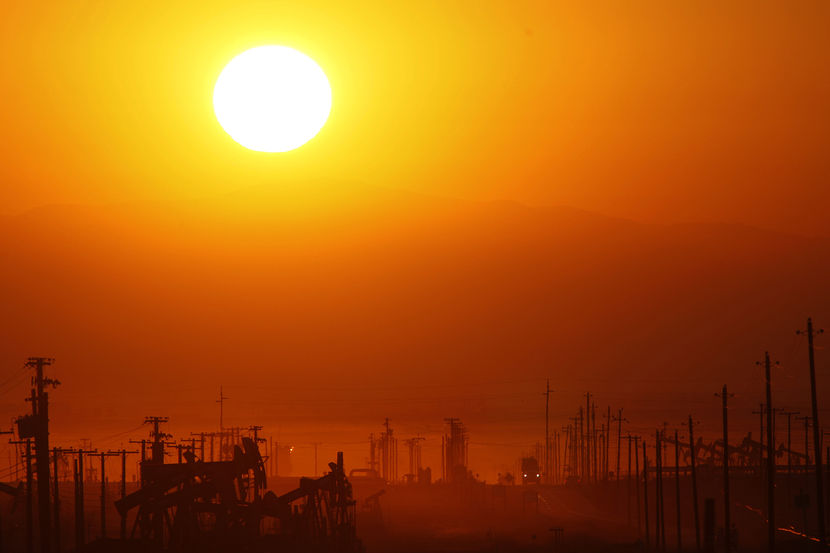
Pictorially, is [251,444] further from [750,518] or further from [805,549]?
[750,518]

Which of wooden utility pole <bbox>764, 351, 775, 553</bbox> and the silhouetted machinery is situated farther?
wooden utility pole <bbox>764, 351, 775, 553</bbox>

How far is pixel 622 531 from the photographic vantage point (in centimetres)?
10681

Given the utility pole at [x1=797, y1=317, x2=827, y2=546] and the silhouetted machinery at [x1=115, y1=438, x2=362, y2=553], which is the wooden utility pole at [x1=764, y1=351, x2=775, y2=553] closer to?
the utility pole at [x1=797, y1=317, x2=827, y2=546]

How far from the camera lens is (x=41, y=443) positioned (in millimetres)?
59656

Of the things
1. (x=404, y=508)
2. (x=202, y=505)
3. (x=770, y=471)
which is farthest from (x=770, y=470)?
(x=404, y=508)

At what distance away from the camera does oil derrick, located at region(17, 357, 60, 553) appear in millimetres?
57062

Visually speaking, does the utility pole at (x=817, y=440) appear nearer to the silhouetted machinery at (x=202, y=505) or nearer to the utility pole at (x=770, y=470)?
the utility pole at (x=770, y=470)

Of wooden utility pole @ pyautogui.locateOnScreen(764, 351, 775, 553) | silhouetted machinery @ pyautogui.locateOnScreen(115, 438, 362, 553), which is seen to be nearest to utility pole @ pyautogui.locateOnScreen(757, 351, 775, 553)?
wooden utility pole @ pyautogui.locateOnScreen(764, 351, 775, 553)

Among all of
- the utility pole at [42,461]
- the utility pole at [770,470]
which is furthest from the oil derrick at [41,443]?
the utility pole at [770,470]

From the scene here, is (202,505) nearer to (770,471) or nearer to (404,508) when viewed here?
(770,471)

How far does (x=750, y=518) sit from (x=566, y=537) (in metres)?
27.2

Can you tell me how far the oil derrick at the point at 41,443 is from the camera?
187 feet

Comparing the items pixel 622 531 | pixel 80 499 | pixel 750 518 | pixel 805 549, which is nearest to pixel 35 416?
pixel 80 499

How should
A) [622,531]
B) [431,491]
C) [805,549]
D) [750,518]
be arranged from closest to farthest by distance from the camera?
[805,549], [622,531], [750,518], [431,491]
